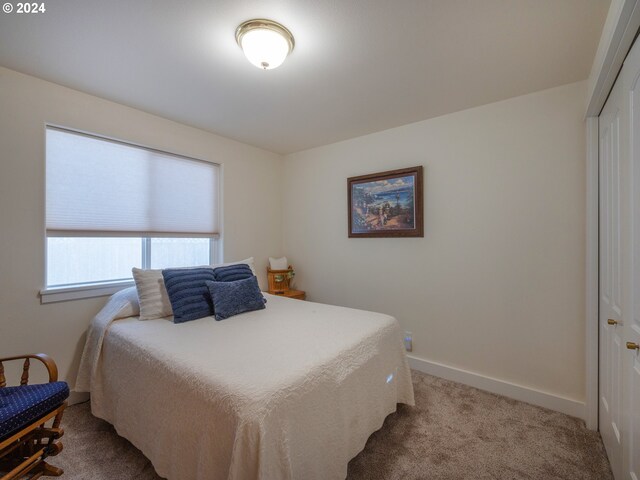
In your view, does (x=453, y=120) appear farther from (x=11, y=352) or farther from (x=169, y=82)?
(x=11, y=352)

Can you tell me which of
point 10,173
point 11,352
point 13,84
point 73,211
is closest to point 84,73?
point 13,84

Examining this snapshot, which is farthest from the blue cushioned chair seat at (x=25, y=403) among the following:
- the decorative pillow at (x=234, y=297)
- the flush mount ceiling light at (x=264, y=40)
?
the flush mount ceiling light at (x=264, y=40)

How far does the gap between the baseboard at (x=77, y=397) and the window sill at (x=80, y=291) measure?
74 centimetres

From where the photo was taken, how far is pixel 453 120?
2.59 meters

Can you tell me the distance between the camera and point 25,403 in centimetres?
138

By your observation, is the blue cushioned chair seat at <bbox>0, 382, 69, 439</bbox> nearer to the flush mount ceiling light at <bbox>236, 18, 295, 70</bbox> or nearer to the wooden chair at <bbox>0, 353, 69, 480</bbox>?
the wooden chair at <bbox>0, 353, 69, 480</bbox>

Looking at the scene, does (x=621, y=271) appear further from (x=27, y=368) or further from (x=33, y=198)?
(x=33, y=198)

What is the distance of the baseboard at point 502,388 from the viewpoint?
2084mm

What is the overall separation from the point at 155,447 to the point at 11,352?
1413mm

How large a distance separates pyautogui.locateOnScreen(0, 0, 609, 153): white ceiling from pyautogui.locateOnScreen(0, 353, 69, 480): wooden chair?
1.86 metres

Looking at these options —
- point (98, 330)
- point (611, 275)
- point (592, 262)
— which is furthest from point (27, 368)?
point (592, 262)

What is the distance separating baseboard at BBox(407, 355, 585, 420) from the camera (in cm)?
208

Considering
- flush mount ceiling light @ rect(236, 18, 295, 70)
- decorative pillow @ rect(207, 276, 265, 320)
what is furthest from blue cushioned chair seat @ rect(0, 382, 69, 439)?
flush mount ceiling light @ rect(236, 18, 295, 70)

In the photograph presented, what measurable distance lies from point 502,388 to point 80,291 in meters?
3.52
